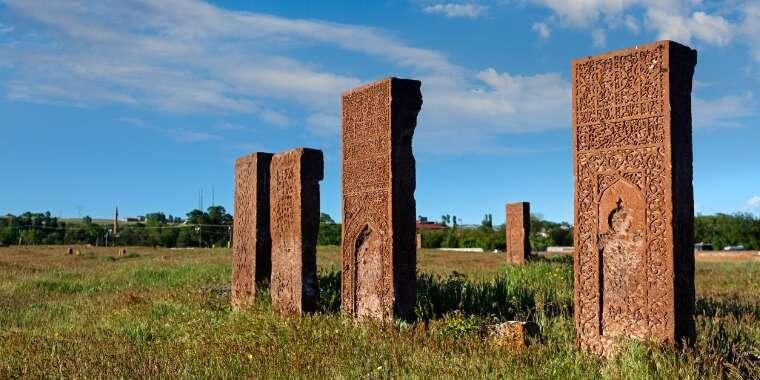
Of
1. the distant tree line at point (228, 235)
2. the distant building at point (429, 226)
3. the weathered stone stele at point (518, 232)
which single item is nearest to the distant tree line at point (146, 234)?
the distant tree line at point (228, 235)

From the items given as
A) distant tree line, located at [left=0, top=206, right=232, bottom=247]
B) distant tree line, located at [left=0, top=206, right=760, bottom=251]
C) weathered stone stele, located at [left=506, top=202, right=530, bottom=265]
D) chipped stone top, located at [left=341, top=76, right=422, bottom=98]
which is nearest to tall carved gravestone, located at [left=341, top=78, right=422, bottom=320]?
chipped stone top, located at [left=341, top=76, right=422, bottom=98]

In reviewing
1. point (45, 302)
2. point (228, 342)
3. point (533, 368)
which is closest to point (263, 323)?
point (228, 342)

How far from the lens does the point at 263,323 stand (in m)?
7.61

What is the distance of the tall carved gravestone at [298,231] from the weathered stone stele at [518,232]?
10145 millimetres

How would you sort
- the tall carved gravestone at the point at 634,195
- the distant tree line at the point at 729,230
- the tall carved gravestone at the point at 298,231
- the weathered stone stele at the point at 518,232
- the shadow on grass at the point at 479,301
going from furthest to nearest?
the distant tree line at the point at 729,230 → the weathered stone stele at the point at 518,232 → the tall carved gravestone at the point at 298,231 → the shadow on grass at the point at 479,301 → the tall carved gravestone at the point at 634,195

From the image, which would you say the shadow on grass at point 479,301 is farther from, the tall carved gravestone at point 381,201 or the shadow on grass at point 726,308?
the shadow on grass at point 726,308

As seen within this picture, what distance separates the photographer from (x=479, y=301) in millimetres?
8266

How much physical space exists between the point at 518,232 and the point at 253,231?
9896 mm

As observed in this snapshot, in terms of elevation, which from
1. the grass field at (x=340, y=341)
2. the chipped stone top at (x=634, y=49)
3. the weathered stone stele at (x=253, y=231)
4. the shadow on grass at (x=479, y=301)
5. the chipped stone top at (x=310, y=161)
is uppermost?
the chipped stone top at (x=634, y=49)

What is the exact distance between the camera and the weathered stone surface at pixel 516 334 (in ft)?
18.8

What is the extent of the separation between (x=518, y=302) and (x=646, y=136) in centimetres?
343

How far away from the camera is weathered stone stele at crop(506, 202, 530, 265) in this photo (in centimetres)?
1813

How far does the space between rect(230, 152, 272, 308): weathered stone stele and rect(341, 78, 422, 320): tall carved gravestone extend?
2280 mm

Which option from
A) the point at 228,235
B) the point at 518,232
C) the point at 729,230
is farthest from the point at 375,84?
the point at 729,230
